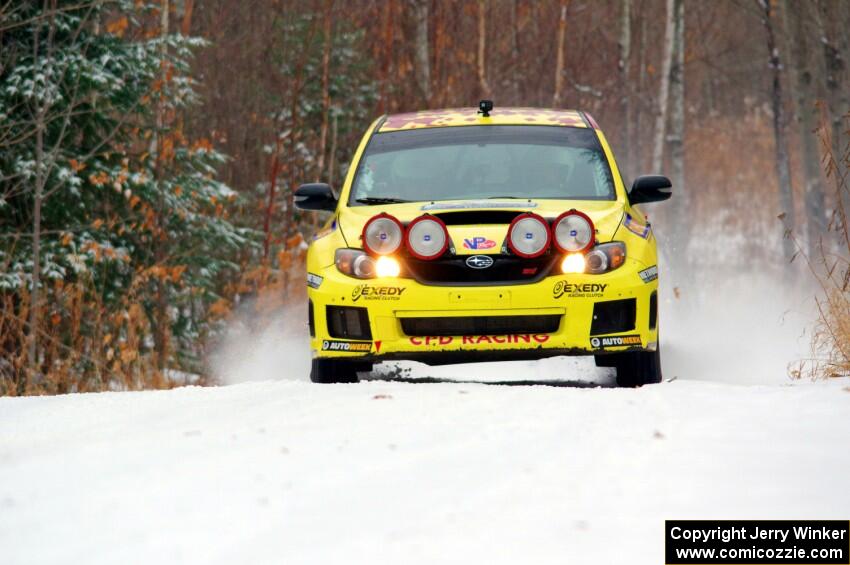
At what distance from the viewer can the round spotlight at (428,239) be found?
7500 mm

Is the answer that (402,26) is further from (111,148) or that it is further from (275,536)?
(275,536)

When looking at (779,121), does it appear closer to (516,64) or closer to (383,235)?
(516,64)

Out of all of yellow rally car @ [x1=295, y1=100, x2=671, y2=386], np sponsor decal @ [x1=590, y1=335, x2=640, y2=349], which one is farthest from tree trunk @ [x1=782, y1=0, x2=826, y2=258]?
np sponsor decal @ [x1=590, y1=335, x2=640, y2=349]

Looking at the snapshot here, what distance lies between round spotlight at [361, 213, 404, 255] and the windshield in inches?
30.1

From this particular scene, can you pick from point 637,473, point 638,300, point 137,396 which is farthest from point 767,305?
point 637,473

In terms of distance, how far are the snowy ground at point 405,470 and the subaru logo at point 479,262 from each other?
74cm

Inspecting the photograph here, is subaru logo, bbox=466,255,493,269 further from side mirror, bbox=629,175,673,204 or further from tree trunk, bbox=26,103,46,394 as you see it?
tree trunk, bbox=26,103,46,394

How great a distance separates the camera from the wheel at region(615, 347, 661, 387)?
7.81 meters

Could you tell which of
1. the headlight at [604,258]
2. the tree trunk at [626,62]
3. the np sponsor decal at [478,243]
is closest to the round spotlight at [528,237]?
the np sponsor decal at [478,243]

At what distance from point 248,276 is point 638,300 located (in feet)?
32.3

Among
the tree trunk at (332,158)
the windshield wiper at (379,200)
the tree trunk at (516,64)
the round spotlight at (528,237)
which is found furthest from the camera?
the tree trunk at (516,64)

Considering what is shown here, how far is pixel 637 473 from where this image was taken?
15.5 ft

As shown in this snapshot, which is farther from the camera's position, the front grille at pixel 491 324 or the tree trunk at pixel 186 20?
the tree trunk at pixel 186 20

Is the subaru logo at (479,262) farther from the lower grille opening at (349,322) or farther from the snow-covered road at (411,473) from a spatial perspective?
the snow-covered road at (411,473)
